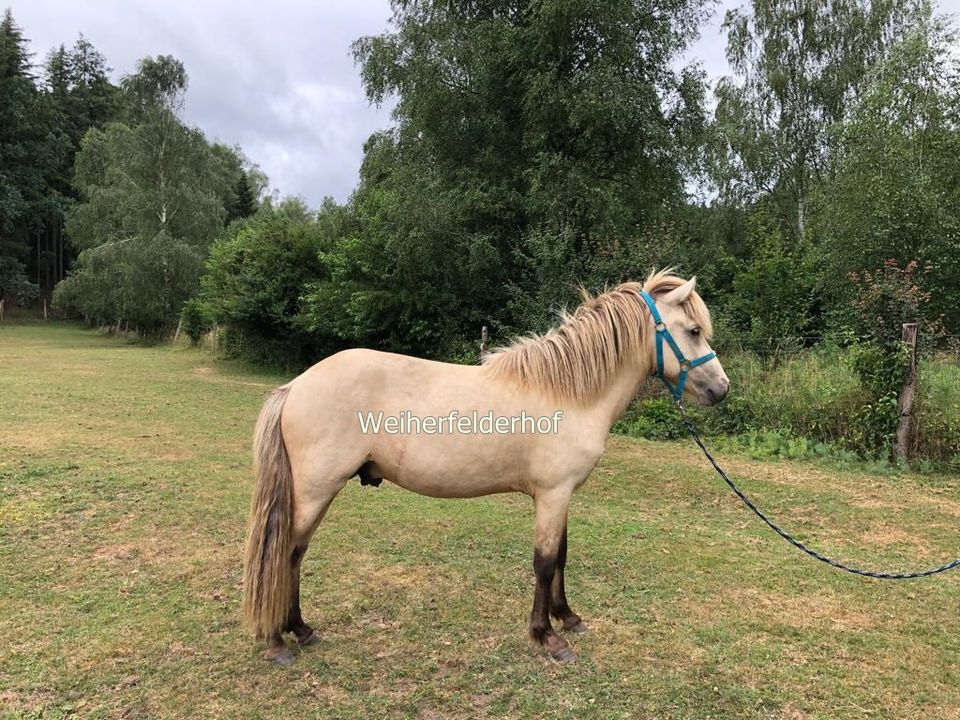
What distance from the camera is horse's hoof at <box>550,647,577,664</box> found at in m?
2.74

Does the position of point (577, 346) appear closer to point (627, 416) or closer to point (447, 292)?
point (627, 416)

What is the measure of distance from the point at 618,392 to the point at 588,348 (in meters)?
0.28

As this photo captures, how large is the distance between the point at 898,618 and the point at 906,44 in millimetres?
14423

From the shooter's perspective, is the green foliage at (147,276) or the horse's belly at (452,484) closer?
the horse's belly at (452,484)

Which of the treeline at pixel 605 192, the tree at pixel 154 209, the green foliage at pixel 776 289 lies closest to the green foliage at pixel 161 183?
the tree at pixel 154 209

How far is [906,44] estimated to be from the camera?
12.5 metres

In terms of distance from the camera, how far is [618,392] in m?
2.87

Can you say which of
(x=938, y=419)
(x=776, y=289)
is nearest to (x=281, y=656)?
(x=938, y=419)

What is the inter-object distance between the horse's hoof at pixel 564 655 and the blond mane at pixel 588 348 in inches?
48.4

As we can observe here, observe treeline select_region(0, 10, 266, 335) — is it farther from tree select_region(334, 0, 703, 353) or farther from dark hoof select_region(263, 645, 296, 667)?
dark hoof select_region(263, 645, 296, 667)

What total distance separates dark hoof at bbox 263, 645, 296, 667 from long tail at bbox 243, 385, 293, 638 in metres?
0.10

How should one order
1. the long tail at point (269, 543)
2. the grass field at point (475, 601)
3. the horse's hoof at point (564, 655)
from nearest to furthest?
1. the grass field at point (475, 601)
2. the long tail at point (269, 543)
3. the horse's hoof at point (564, 655)

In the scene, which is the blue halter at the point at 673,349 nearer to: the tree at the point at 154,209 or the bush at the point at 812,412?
the bush at the point at 812,412

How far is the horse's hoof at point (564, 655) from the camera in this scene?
2736mm
